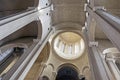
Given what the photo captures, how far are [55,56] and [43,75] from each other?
190 cm

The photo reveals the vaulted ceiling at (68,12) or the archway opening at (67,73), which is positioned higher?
the vaulted ceiling at (68,12)

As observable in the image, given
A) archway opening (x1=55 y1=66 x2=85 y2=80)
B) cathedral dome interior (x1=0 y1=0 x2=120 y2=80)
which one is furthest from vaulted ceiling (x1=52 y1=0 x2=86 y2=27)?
archway opening (x1=55 y1=66 x2=85 y2=80)

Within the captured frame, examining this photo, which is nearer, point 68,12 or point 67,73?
point 68,12

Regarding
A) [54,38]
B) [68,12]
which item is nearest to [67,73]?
[54,38]

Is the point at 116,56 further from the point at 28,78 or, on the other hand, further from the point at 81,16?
the point at 28,78

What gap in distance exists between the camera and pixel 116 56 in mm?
10867

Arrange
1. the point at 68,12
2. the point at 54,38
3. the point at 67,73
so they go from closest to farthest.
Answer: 1. the point at 68,12
2. the point at 54,38
3. the point at 67,73

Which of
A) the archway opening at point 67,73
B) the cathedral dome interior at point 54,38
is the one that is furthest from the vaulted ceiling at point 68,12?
the archway opening at point 67,73

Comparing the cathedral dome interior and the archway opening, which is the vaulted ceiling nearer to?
the cathedral dome interior

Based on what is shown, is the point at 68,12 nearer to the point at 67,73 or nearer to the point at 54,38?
the point at 54,38

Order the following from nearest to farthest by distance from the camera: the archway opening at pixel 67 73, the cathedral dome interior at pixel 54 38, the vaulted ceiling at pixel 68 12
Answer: the cathedral dome interior at pixel 54 38 < the vaulted ceiling at pixel 68 12 < the archway opening at pixel 67 73

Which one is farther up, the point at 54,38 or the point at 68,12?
the point at 68,12

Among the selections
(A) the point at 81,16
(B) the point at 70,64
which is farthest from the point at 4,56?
(A) the point at 81,16

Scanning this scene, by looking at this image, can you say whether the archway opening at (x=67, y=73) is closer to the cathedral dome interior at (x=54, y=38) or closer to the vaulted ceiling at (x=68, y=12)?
the cathedral dome interior at (x=54, y=38)
